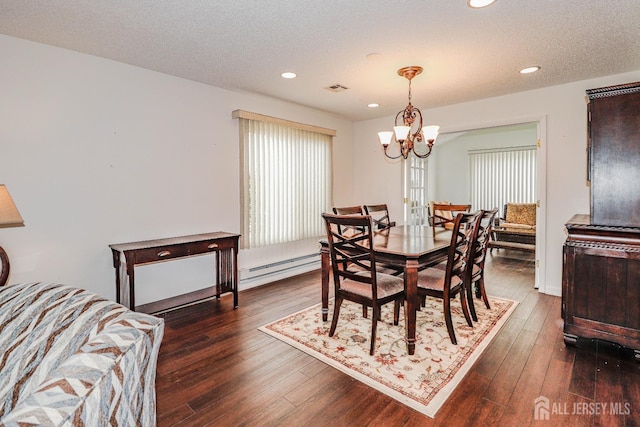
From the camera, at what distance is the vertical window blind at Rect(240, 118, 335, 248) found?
4078 millimetres

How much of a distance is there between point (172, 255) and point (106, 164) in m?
1.01

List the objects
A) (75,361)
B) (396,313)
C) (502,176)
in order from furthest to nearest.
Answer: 1. (502,176)
2. (396,313)
3. (75,361)

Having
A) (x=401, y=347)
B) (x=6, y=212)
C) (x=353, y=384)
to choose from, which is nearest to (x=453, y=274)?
(x=401, y=347)

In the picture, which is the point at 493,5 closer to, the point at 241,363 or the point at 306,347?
the point at 306,347

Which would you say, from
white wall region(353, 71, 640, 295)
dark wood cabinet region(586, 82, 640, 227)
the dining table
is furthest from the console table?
white wall region(353, 71, 640, 295)

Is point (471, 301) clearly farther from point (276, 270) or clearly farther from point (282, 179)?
point (282, 179)

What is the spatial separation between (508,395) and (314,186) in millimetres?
Answer: 3492

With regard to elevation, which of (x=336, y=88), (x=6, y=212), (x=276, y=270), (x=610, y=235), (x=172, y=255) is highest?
(x=336, y=88)

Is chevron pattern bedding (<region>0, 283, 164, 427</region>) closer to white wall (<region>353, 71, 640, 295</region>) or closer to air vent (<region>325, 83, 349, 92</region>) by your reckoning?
air vent (<region>325, 83, 349, 92</region>)

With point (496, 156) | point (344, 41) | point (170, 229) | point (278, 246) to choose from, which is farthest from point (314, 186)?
point (496, 156)

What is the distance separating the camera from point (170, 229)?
136 inches

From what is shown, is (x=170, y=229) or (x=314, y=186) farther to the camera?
(x=314, y=186)

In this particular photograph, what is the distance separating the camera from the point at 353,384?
212 cm

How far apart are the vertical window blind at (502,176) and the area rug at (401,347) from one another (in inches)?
181
